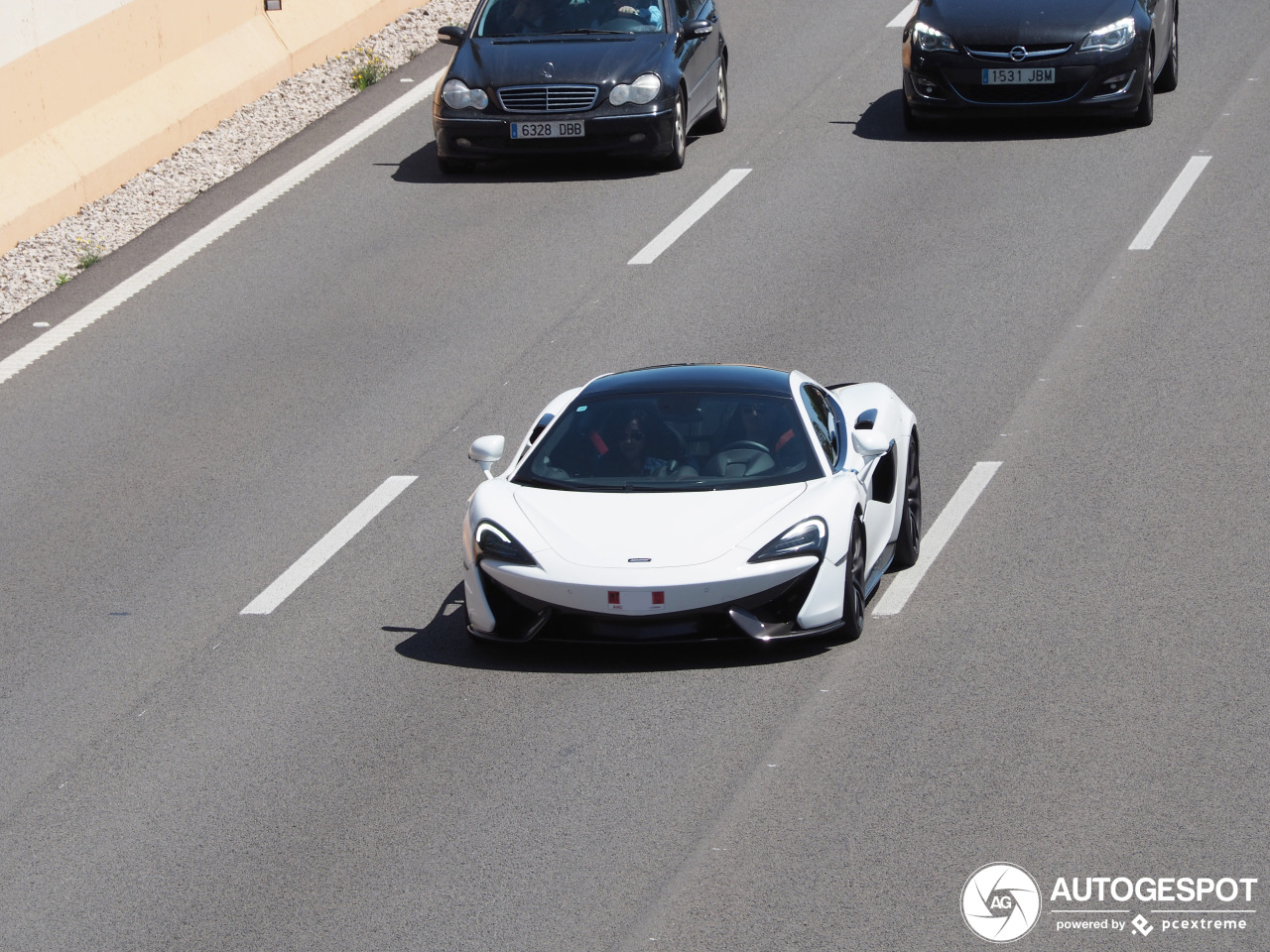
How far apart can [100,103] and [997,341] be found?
832 centimetres

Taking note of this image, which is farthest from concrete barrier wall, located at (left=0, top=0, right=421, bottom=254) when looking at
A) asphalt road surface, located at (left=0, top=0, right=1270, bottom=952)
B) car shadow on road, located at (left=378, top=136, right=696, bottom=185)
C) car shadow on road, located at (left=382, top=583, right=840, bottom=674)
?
car shadow on road, located at (left=382, top=583, right=840, bottom=674)

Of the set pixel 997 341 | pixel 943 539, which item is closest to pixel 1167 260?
pixel 997 341

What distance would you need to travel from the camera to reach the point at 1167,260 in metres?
15.7

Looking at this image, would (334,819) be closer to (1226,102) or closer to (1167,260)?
(1167,260)

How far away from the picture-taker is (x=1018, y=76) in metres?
18.8

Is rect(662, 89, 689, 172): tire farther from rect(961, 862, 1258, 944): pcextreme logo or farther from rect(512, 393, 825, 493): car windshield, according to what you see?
rect(961, 862, 1258, 944): pcextreme logo

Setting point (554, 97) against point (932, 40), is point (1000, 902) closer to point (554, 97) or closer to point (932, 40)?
point (554, 97)

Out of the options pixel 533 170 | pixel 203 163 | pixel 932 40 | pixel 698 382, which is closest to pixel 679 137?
pixel 533 170

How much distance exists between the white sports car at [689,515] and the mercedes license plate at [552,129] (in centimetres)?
803

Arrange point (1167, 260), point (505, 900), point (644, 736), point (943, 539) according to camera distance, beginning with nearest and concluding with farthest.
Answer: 1. point (505, 900)
2. point (644, 736)
3. point (943, 539)
4. point (1167, 260)

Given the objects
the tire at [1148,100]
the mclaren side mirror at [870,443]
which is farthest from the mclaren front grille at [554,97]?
the mclaren side mirror at [870,443]

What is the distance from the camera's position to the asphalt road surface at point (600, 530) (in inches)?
282

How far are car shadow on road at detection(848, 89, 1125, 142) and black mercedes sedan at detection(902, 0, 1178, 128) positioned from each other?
1.18 ft

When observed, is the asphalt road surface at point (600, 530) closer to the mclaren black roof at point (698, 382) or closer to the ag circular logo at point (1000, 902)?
the ag circular logo at point (1000, 902)
